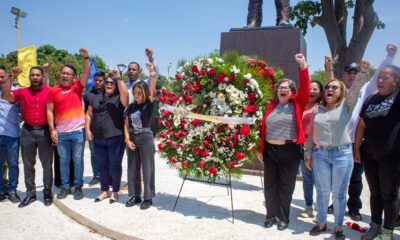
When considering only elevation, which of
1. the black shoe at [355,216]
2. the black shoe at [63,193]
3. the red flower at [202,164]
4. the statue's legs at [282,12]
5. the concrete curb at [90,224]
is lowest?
the concrete curb at [90,224]

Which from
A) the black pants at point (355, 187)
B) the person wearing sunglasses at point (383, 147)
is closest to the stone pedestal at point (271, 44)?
the black pants at point (355, 187)

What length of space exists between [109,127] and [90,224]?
1.44 meters

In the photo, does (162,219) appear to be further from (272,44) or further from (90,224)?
(272,44)

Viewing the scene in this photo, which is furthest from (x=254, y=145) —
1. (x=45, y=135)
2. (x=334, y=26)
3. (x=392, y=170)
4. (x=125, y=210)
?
(x=334, y=26)

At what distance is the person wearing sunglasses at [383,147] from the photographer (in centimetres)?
361

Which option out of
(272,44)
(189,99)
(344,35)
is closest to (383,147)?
(189,99)

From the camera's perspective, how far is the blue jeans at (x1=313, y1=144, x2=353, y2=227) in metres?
3.74

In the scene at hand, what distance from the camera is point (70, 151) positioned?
5.57m

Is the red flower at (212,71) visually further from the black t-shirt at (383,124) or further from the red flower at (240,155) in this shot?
the black t-shirt at (383,124)

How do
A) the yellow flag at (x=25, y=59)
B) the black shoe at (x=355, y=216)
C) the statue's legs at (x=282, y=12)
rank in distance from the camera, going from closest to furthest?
the black shoe at (x=355, y=216) < the statue's legs at (x=282, y=12) < the yellow flag at (x=25, y=59)

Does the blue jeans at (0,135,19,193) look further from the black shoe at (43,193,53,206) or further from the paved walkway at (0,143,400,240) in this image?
the black shoe at (43,193,53,206)

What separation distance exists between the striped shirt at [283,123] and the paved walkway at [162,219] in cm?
117

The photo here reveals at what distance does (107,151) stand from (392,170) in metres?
3.94

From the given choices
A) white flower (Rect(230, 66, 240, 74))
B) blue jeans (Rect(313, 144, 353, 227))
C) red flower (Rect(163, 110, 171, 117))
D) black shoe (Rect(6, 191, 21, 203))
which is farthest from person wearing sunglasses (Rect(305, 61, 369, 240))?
black shoe (Rect(6, 191, 21, 203))
